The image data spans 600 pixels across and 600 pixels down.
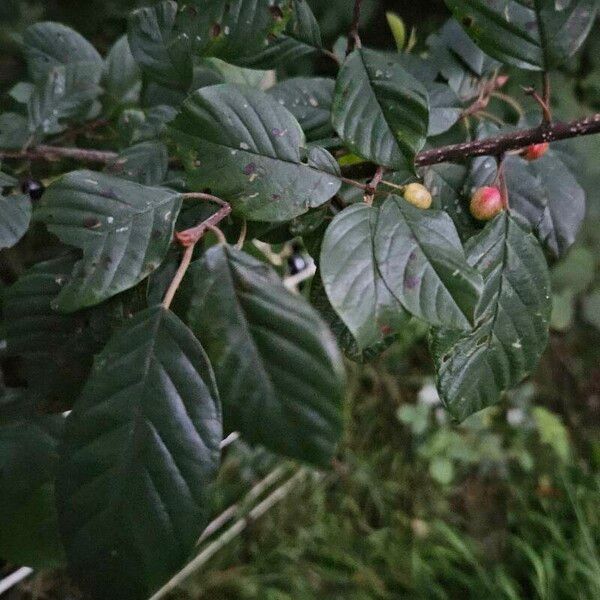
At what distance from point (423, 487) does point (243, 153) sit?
5.17ft

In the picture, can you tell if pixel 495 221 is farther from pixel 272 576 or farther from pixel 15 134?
pixel 272 576

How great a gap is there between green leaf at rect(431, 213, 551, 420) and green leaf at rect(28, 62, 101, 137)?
55 cm

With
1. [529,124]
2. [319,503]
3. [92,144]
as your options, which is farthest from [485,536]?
[92,144]

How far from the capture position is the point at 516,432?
1837mm

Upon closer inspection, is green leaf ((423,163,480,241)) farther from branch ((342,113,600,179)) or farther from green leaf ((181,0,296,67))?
green leaf ((181,0,296,67))

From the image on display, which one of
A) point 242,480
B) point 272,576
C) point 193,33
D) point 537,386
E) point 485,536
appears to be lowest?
point 485,536

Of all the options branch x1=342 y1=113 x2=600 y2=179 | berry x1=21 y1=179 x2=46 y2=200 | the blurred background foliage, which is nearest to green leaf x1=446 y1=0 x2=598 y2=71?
branch x1=342 y1=113 x2=600 y2=179

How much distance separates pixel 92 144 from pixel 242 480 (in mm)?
974

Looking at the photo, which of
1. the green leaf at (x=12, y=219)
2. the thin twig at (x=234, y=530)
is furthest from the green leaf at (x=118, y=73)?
the thin twig at (x=234, y=530)

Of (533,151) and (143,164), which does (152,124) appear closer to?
(143,164)

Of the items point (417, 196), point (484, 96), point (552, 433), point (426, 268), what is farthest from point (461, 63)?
point (552, 433)

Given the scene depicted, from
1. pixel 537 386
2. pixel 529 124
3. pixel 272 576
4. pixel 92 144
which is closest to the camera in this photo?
pixel 529 124

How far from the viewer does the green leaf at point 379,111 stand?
0.48 metres

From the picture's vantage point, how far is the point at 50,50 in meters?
0.84
